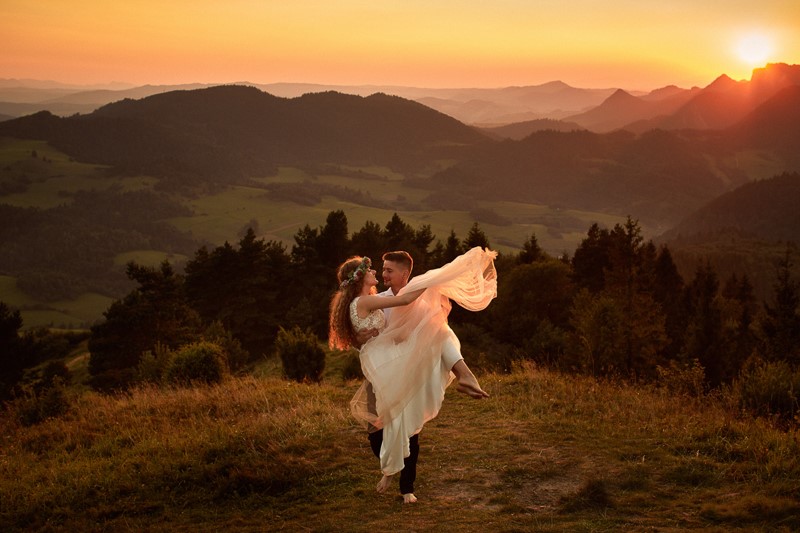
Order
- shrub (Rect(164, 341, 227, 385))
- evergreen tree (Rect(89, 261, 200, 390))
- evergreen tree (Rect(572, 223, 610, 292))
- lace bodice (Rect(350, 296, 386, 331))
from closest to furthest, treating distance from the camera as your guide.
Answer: lace bodice (Rect(350, 296, 386, 331)) → shrub (Rect(164, 341, 227, 385)) → evergreen tree (Rect(89, 261, 200, 390)) → evergreen tree (Rect(572, 223, 610, 292))

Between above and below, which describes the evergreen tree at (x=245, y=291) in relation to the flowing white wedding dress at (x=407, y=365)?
below

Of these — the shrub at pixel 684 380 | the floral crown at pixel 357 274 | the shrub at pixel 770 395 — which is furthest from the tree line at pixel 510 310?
the floral crown at pixel 357 274

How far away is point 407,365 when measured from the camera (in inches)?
284

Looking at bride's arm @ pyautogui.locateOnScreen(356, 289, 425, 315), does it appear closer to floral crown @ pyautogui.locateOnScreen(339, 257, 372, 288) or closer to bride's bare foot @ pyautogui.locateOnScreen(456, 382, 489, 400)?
floral crown @ pyautogui.locateOnScreen(339, 257, 372, 288)

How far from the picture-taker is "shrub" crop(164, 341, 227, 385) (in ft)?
55.6

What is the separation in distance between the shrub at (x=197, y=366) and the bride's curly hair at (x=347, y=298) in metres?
10.5

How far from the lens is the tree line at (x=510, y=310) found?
134 feet

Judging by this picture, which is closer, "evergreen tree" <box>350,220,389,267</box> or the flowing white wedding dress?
the flowing white wedding dress

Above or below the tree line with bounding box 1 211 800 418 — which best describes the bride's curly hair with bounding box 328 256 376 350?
above

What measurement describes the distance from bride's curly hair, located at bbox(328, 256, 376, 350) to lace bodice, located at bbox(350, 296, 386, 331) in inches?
3.1

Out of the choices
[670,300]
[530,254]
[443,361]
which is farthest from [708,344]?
[443,361]

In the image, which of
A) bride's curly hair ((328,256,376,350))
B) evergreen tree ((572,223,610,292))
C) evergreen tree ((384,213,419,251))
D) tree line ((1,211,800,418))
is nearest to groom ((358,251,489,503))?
bride's curly hair ((328,256,376,350))

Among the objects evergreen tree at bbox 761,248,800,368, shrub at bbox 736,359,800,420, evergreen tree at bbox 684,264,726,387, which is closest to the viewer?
shrub at bbox 736,359,800,420

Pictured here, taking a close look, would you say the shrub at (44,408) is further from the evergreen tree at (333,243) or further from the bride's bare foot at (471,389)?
the evergreen tree at (333,243)
